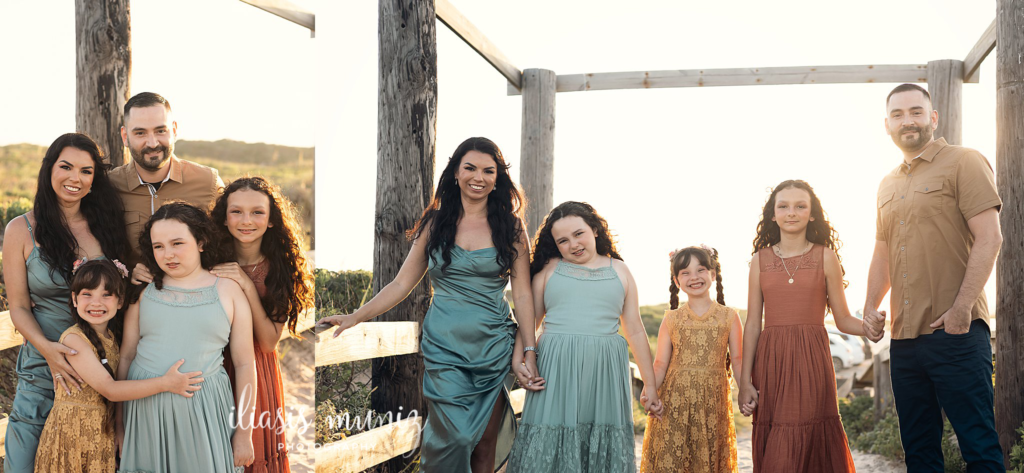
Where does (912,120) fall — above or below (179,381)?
above

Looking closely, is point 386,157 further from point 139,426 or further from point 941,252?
point 941,252

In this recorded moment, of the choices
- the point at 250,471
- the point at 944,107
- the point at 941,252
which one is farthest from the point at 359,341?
the point at 944,107

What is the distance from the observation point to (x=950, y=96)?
19.8 feet

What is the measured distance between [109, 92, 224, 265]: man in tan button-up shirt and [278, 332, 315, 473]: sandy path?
478 cm

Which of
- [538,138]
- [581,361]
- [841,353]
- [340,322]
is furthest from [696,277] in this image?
[841,353]

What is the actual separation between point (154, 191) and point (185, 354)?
3.05 ft

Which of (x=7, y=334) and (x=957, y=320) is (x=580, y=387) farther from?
(x=7, y=334)

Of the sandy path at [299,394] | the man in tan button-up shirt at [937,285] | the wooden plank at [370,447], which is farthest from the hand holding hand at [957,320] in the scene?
the sandy path at [299,394]

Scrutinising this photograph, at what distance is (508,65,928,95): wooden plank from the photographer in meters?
6.32

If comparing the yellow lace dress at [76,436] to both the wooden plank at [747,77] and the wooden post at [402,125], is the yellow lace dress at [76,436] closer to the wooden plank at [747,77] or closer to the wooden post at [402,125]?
the wooden post at [402,125]

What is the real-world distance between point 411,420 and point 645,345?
1.64 metres

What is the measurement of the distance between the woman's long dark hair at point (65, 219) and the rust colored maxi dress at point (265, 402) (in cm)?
59

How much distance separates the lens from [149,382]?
298 centimetres

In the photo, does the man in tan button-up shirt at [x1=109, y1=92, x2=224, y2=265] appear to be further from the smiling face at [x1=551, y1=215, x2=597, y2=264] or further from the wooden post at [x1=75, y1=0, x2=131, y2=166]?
the smiling face at [x1=551, y1=215, x2=597, y2=264]
